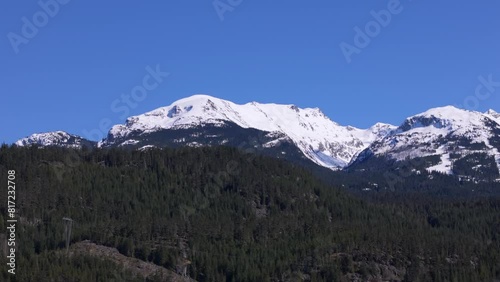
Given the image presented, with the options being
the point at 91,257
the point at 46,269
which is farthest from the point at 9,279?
the point at 91,257

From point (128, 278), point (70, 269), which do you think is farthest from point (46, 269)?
point (128, 278)

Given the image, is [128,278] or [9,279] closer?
[9,279]

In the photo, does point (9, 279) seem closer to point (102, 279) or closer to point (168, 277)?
point (102, 279)

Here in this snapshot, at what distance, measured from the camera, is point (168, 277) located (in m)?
198

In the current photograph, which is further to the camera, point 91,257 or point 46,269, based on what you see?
point 91,257

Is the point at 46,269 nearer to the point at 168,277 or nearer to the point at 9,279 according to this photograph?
the point at 9,279

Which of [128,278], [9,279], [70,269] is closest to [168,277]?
[128,278]

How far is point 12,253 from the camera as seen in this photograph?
19400 cm

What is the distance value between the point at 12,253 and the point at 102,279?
21258 millimetres

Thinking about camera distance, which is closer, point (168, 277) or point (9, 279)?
point (9, 279)

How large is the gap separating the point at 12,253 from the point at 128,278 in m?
24.8

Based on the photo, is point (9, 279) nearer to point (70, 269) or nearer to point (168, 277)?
point (70, 269)

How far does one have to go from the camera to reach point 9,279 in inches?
6929

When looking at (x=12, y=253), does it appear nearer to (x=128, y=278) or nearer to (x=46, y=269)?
(x=46, y=269)
